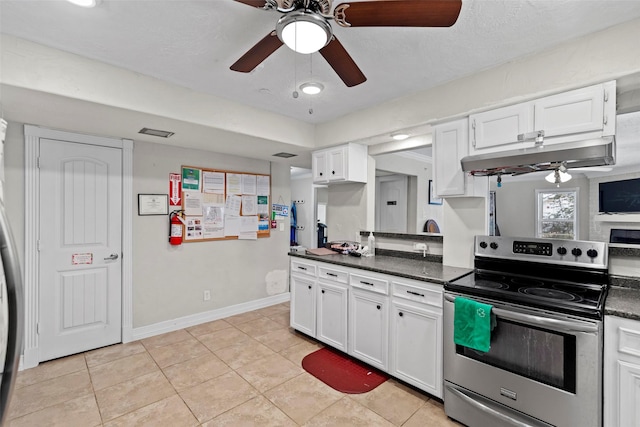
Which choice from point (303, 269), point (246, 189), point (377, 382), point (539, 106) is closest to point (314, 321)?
point (303, 269)

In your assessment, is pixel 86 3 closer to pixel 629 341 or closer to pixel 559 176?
pixel 559 176

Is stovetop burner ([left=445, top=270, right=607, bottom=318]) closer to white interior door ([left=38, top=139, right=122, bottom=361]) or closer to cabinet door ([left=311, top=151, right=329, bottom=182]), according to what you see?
cabinet door ([left=311, top=151, right=329, bottom=182])

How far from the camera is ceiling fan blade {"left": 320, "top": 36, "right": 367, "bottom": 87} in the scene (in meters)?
1.57

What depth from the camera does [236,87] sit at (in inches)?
104

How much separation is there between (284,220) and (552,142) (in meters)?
3.38

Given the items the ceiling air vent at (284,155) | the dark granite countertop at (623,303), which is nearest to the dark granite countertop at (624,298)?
the dark granite countertop at (623,303)

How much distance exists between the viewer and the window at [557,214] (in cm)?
216

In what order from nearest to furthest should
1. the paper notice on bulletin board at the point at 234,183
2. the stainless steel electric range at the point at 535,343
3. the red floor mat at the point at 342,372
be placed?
the stainless steel electric range at the point at 535,343 → the red floor mat at the point at 342,372 → the paper notice on bulletin board at the point at 234,183

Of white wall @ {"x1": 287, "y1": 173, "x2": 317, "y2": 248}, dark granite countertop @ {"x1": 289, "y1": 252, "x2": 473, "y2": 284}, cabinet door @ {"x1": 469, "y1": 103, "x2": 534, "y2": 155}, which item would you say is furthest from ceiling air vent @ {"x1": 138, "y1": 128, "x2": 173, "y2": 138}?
white wall @ {"x1": 287, "y1": 173, "x2": 317, "y2": 248}

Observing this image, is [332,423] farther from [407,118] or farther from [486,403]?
[407,118]

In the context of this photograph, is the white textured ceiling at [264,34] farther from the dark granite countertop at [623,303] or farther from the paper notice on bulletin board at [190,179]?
the dark granite countertop at [623,303]

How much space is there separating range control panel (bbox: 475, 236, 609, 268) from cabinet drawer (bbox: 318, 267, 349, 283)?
1127 mm

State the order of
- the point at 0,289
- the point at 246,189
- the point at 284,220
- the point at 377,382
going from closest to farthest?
the point at 0,289 < the point at 377,382 < the point at 246,189 < the point at 284,220

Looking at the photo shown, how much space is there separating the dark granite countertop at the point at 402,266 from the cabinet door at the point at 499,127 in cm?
97
